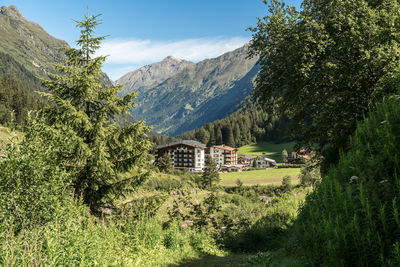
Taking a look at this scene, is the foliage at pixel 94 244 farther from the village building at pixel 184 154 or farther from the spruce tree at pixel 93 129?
the village building at pixel 184 154

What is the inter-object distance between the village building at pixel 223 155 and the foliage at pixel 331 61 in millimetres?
125446

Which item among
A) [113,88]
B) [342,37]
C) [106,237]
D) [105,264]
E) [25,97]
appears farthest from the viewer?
[25,97]

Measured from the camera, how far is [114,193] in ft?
42.3

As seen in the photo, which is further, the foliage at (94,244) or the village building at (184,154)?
the village building at (184,154)

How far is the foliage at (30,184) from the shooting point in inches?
294

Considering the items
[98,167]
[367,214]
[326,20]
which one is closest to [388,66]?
[326,20]

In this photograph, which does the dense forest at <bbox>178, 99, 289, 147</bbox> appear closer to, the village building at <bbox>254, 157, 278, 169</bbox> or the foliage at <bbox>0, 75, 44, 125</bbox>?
the village building at <bbox>254, 157, 278, 169</bbox>

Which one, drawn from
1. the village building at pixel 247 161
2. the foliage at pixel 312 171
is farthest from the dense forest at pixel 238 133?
the foliage at pixel 312 171

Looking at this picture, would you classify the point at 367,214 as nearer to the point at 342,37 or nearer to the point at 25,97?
the point at 342,37

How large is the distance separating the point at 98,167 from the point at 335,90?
35.0 feet

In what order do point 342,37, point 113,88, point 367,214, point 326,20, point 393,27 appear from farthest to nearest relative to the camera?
point 113,88
point 326,20
point 342,37
point 393,27
point 367,214

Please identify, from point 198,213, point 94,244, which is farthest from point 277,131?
point 94,244

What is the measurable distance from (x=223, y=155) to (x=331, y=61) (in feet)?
432

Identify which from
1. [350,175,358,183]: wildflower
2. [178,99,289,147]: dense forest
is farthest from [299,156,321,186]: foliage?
[178,99,289,147]: dense forest
